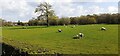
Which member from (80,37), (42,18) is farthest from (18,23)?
(80,37)

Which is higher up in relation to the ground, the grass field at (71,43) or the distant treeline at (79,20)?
the distant treeline at (79,20)

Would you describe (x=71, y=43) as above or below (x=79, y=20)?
below

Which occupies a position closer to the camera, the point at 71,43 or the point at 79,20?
the point at 71,43

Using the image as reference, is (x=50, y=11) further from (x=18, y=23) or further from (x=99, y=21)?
(x=18, y=23)

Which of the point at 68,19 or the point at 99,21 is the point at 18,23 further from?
the point at 99,21

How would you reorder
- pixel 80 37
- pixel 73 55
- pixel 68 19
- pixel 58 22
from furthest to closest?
pixel 68 19 < pixel 58 22 < pixel 80 37 < pixel 73 55

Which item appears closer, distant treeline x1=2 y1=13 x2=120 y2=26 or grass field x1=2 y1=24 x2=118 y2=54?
grass field x1=2 y1=24 x2=118 y2=54

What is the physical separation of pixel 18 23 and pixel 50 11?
39358 millimetres

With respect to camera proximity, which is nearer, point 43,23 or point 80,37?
point 80,37

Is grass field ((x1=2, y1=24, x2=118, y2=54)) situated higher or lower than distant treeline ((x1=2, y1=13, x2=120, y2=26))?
lower

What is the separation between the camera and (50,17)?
95.1 metres

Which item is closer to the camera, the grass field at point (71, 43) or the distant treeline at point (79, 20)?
the grass field at point (71, 43)

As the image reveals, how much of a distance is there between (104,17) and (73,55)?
8271cm

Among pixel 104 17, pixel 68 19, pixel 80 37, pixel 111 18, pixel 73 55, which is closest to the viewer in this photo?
pixel 73 55
